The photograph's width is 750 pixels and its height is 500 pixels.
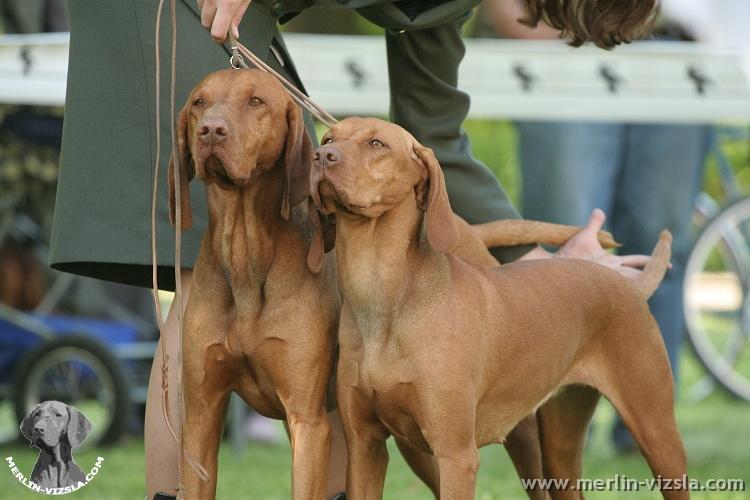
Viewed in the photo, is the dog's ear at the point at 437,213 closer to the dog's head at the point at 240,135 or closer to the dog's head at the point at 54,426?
the dog's head at the point at 240,135

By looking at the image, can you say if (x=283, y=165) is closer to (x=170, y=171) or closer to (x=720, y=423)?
(x=170, y=171)

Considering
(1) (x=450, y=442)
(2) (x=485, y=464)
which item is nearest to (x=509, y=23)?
(2) (x=485, y=464)

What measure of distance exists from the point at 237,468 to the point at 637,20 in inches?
132

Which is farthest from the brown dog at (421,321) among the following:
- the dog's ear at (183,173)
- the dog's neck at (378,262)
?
the dog's ear at (183,173)

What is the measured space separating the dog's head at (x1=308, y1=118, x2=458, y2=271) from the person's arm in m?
3.86

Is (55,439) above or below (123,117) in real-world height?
below

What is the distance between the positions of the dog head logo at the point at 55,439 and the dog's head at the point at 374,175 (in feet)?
3.26

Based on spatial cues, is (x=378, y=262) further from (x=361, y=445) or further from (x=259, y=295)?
(x=361, y=445)

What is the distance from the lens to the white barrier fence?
6219mm

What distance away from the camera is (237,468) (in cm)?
671

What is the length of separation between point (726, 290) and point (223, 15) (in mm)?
6018

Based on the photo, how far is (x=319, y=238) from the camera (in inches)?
139

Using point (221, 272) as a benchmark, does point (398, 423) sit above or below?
below

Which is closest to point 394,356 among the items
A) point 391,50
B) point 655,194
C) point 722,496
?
point 391,50
